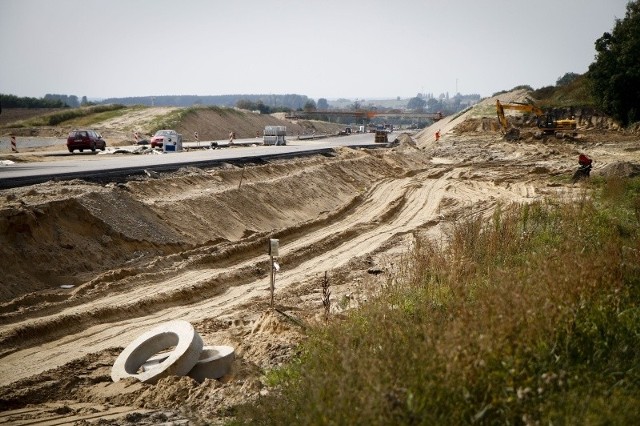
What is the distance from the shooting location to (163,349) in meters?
10.6

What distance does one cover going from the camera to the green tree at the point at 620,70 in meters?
49.3

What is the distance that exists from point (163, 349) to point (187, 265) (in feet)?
17.1

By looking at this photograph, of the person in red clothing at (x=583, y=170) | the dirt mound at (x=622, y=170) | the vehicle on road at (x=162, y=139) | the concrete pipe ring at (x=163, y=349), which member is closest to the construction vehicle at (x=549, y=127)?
the person in red clothing at (x=583, y=170)

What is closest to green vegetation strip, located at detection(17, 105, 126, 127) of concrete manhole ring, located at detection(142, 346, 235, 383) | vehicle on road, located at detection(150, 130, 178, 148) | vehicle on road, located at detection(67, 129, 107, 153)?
vehicle on road, located at detection(67, 129, 107, 153)

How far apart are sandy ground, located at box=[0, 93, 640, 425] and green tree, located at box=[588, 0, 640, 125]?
2504 centimetres

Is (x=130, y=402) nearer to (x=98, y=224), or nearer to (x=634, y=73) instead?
(x=98, y=224)

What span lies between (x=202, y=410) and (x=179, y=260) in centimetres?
871

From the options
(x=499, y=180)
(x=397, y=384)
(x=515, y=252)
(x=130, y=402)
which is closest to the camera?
(x=397, y=384)

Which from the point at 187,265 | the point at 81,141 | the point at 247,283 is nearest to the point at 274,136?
the point at 81,141

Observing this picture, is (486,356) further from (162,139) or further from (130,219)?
(162,139)

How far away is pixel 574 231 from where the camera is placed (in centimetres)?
1296

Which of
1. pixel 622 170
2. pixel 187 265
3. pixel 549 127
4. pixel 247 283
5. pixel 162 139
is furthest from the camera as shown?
pixel 549 127

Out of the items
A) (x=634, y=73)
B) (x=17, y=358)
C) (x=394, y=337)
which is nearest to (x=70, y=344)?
(x=17, y=358)

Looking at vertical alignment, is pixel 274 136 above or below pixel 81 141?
below
